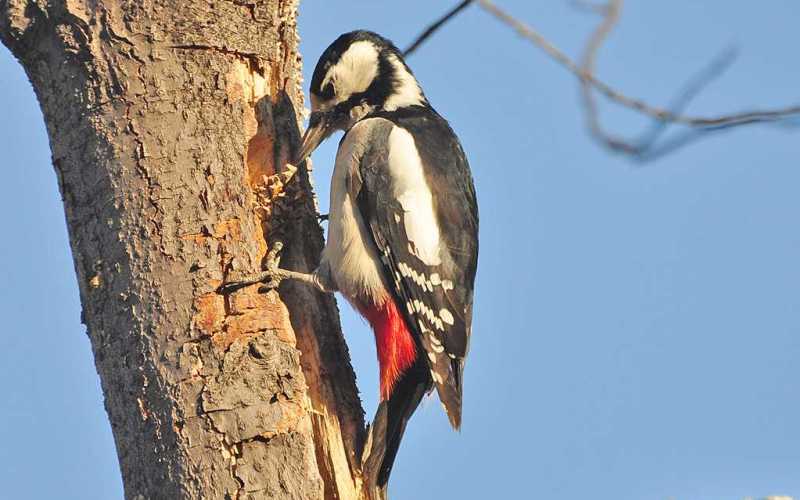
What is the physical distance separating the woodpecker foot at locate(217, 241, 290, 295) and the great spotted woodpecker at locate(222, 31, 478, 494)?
4 cm

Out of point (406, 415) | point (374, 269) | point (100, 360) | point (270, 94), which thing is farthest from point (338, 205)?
point (100, 360)

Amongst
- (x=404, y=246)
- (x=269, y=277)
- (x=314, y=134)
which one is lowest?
(x=269, y=277)

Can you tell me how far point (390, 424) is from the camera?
2.90 metres

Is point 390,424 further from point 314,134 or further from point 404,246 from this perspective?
point 314,134

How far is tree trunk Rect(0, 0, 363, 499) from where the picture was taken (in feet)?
7.75

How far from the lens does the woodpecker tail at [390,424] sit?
2.73m

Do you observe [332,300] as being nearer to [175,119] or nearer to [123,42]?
[175,119]

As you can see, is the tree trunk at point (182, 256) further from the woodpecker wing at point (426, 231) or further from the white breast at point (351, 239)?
the woodpecker wing at point (426, 231)

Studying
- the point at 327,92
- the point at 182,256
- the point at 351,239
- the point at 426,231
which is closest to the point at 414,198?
the point at 426,231

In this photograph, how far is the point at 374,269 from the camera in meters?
3.30

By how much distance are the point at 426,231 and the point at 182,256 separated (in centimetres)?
106

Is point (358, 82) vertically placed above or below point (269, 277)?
above

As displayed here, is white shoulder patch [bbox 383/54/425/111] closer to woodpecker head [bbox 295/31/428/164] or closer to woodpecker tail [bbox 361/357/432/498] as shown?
woodpecker head [bbox 295/31/428/164]

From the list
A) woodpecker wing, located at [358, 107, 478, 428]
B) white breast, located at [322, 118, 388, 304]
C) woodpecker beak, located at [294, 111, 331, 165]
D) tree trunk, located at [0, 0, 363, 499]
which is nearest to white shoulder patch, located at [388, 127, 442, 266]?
woodpecker wing, located at [358, 107, 478, 428]
